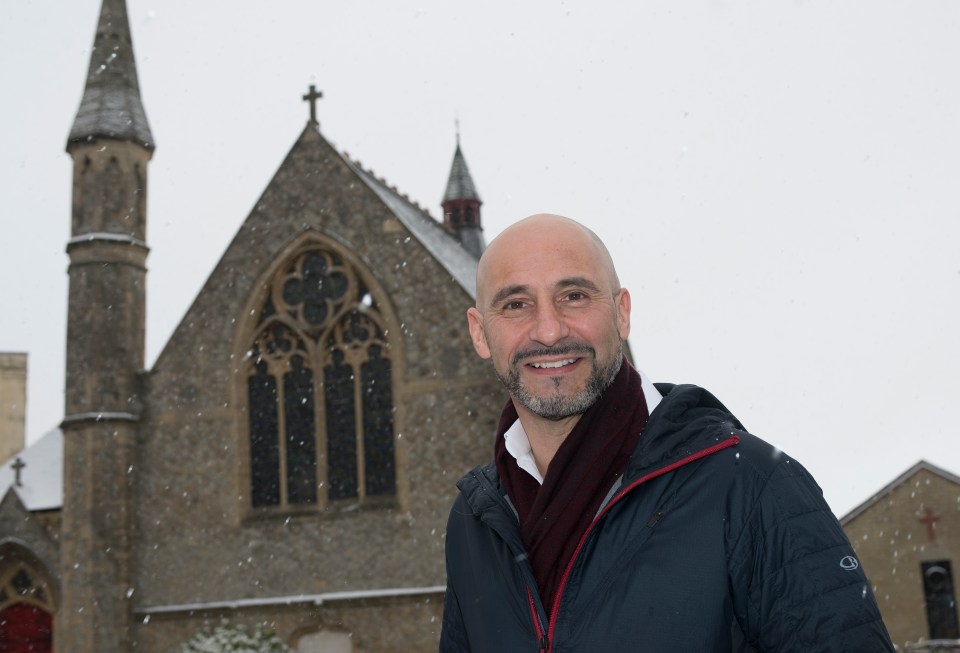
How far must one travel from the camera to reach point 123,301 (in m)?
17.4

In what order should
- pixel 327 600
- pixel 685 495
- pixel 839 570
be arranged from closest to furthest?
pixel 839 570 → pixel 685 495 → pixel 327 600

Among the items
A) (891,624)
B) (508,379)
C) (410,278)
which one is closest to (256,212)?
(410,278)

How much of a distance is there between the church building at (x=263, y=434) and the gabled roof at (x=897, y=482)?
26.2 ft

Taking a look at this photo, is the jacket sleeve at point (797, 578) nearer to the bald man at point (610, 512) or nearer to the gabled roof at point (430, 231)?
the bald man at point (610, 512)

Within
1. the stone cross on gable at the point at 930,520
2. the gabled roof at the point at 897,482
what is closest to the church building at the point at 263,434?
the gabled roof at the point at 897,482

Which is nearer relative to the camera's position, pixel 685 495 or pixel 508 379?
pixel 685 495

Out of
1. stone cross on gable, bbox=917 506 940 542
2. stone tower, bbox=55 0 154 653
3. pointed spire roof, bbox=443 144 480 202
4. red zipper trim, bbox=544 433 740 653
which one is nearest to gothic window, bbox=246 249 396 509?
stone tower, bbox=55 0 154 653

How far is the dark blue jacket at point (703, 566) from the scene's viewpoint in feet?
5.76

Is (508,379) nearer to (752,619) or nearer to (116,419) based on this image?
(752,619)

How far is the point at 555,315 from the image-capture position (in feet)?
6.98

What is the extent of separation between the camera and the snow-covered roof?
58.6 ft

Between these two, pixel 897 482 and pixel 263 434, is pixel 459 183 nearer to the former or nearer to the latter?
pixel 897 482

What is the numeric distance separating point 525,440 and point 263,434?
14799 millimetres

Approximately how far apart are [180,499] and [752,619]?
15730mm
